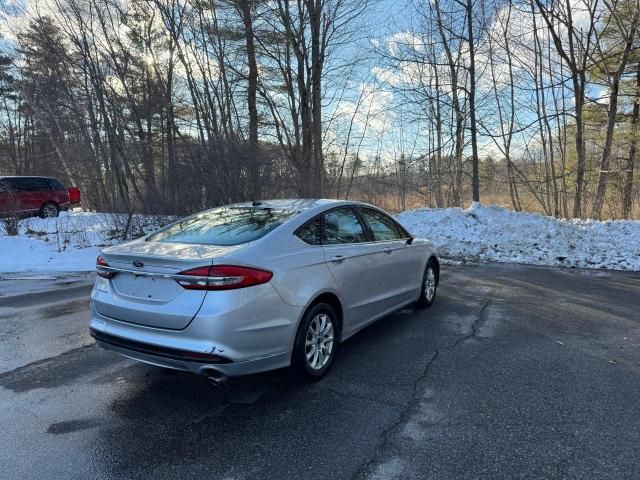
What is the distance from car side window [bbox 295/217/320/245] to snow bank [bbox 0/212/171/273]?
7870 mm

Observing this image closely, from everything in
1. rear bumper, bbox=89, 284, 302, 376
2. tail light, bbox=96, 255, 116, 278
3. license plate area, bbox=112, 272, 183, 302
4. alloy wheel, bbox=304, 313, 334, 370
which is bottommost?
alloy wheel, bbox=304, 313, 334, 370

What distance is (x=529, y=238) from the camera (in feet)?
39.3

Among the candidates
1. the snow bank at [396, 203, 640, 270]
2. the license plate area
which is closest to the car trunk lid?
the license plate area

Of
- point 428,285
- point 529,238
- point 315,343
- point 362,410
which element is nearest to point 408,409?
point 362,410

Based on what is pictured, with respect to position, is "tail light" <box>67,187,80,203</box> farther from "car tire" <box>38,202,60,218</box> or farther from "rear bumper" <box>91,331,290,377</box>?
"rear bumper" <box>91,331,290,377</box>

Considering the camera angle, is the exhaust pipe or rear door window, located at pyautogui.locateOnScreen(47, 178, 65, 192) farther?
rear door window, located at pyautogui.locateOnScreen(47, 178, 65, 192)

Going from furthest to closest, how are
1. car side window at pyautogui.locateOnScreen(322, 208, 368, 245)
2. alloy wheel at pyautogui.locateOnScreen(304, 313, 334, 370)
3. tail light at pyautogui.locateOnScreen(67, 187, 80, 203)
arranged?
tail light at pyautogui.locateOnScreen(67, 187, 80, 203), car side window at pyautogui.locateOnScreen(322, 208, 368, 245), alloy wheel at pyautogui.locateOnScreen(304, 313, 334, 370)

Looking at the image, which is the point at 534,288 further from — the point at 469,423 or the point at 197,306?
the point at 197,306

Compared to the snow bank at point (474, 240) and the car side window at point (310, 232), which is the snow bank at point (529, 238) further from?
the car side window at point (310, 232)

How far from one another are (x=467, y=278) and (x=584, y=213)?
15555mm

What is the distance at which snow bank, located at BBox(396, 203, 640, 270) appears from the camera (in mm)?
Result: 10461

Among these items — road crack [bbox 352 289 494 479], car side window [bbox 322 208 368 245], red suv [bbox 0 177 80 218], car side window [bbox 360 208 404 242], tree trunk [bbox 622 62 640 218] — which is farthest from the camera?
tree trunk [bbox 622 62 640 218]

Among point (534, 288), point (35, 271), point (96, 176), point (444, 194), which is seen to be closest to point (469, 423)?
point (534, 288)

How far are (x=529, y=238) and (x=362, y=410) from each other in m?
10.1
